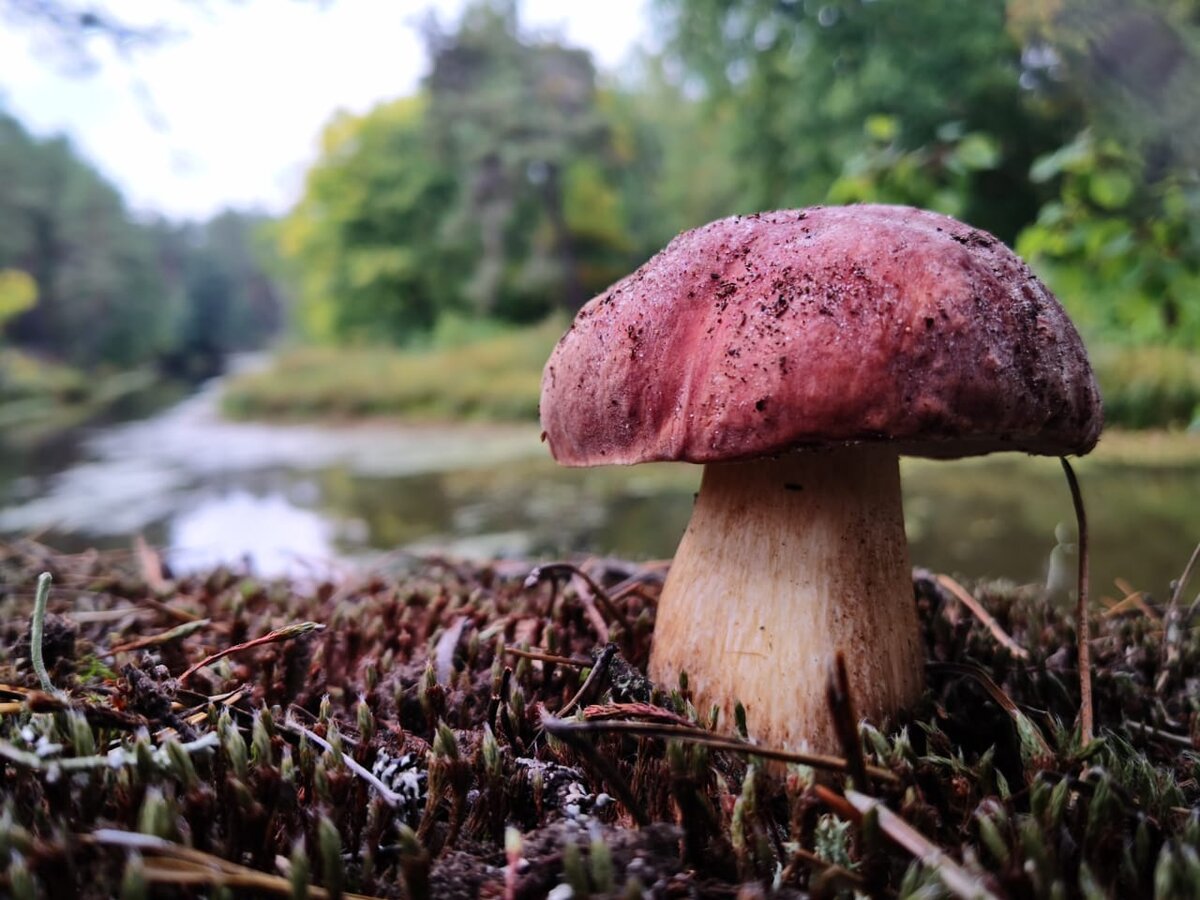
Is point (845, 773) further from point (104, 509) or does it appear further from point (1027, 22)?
point (104, 509)

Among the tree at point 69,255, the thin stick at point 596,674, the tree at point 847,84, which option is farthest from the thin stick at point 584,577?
the tree at point 69,255

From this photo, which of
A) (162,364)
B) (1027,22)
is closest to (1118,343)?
(1027,22)

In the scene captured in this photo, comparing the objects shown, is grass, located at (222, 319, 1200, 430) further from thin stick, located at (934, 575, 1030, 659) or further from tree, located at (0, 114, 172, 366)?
tree, located at (0, 114, 172, 366)

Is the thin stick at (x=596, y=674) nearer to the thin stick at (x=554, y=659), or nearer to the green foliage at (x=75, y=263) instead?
the thin stick at (x=554, y=659)

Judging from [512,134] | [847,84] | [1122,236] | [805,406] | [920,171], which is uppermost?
[512,134]

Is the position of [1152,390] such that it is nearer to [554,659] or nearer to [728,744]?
[554,659]

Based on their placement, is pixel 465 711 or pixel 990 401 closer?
pixel 990 401

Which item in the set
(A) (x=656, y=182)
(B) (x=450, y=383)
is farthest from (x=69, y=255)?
(B) (x=450, y=383)
